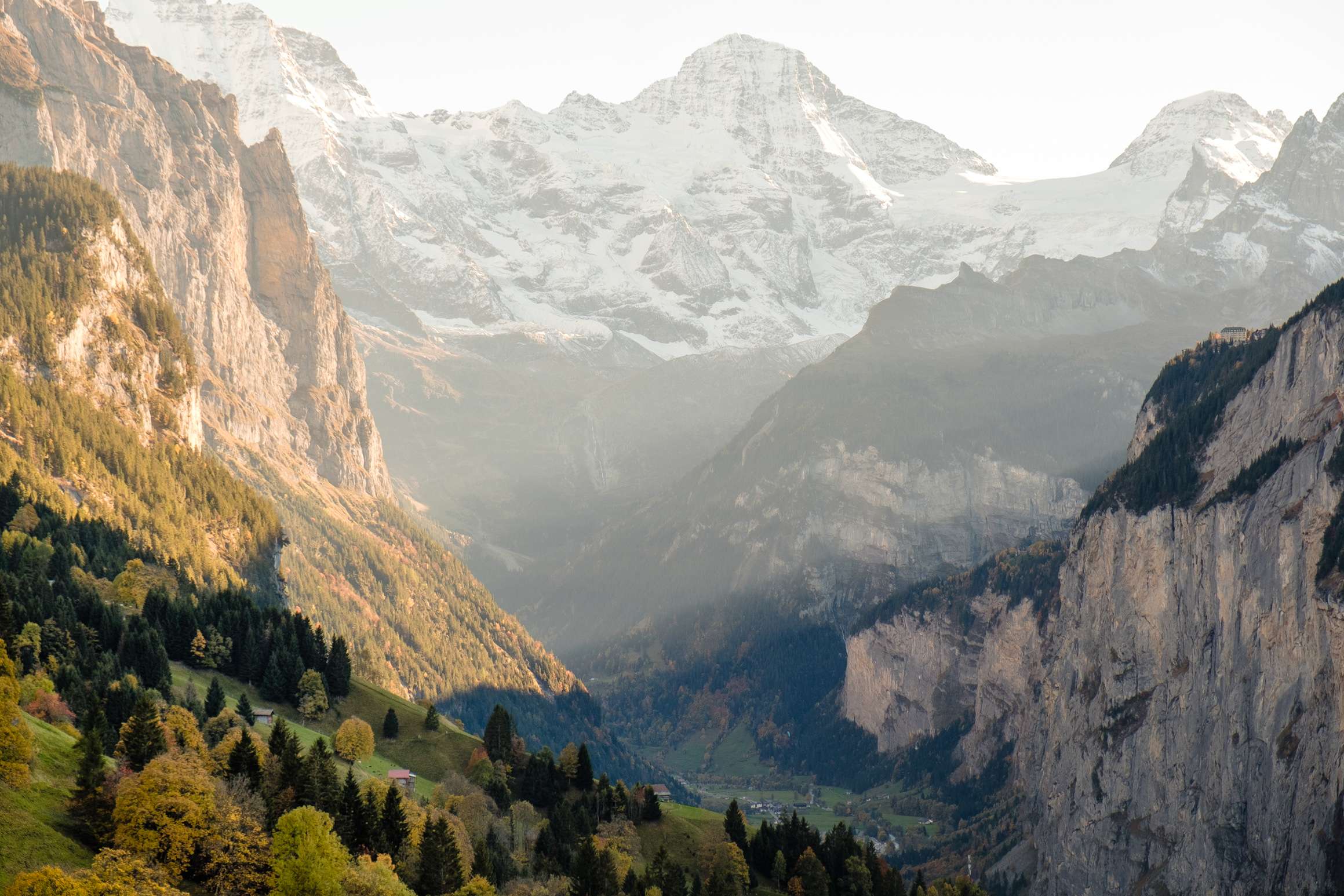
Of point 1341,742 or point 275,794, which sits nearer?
point 275,794

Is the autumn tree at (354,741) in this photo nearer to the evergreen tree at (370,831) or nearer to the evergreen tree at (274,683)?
the evergreen tree at (274,683)

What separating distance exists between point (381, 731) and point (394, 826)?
156 ft

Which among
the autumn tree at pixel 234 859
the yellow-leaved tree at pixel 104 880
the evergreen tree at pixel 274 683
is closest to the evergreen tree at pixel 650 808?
the evergreen tree at pixel 274 683

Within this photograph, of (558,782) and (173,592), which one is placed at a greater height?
(173,592)

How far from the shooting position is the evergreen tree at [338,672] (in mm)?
171500

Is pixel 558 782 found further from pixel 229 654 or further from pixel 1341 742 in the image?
pixel 1341 742

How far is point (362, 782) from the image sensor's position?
5443 inches

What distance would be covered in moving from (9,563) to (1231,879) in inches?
5462

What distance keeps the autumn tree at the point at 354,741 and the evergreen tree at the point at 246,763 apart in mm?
31762

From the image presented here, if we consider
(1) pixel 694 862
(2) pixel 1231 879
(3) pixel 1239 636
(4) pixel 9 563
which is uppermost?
(4) pixel 9 563

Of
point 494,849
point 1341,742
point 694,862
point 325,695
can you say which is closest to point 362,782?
point 494,849

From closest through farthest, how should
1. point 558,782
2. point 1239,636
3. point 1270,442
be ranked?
point 558,782, point 1239,636, point 1270,442

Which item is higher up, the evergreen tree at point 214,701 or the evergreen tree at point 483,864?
the evergreen tree at point 214,701

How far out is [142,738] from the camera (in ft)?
370
